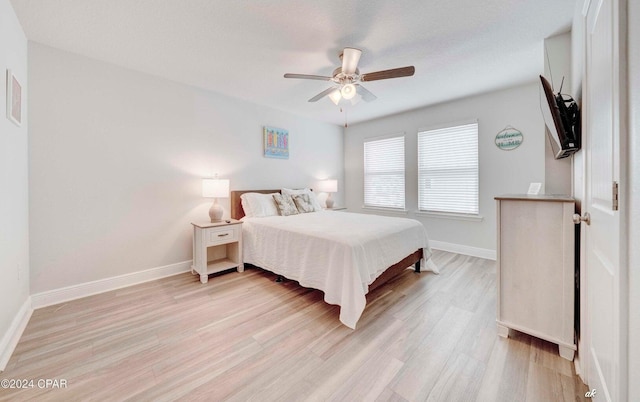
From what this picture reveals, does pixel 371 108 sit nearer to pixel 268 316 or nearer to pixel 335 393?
pixel 268 316

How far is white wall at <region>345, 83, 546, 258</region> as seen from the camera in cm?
327

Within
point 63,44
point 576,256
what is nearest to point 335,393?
point 576,256

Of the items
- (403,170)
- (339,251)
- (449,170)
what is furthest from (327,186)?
(339,251)

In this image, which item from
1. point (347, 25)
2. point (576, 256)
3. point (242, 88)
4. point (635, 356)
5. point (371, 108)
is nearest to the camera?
point (635, 356)

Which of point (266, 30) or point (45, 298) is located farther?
point (45, 298)

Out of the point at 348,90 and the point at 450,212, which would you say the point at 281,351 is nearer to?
the point at 348,90

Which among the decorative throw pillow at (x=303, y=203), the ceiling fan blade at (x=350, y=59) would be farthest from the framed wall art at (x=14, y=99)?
the decorative throw pillow at (x=303, y=203)

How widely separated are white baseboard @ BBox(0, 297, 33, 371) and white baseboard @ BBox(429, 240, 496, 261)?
16.0 ft

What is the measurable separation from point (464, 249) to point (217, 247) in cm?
383

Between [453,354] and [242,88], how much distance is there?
12.0 feet

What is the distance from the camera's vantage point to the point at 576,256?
158cm

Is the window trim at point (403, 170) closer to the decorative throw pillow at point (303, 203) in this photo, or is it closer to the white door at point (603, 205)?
the decorative throw pillow at point (303, 203)

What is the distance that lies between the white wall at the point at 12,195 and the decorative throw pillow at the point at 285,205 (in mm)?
2501

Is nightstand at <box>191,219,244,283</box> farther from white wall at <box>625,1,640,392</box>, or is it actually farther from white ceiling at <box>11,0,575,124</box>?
white wall at <box>625,1,640,392</box>
